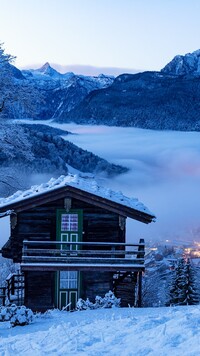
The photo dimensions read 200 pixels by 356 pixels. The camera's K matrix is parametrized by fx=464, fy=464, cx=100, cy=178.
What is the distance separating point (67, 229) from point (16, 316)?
362 inches

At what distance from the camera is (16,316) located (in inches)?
443

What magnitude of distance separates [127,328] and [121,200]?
1108cm

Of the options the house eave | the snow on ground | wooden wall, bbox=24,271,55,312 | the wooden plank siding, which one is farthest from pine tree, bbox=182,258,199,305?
the snow on ground

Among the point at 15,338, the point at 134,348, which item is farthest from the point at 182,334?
the point at 15,338

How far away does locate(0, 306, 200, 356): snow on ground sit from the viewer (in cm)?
783

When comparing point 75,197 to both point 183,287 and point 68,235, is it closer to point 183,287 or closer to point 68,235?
point 68,235

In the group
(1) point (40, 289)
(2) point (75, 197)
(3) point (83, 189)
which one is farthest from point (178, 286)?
(3) point (83, 189)

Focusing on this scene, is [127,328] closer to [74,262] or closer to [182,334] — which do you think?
[182,334]

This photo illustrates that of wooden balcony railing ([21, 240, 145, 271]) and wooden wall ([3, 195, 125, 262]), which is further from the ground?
wooden wall ([3, 195, 125, 262])

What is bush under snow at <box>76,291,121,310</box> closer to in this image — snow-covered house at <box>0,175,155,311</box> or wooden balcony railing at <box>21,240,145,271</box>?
wooden balcony railing at <box>21,240,145,271</box>

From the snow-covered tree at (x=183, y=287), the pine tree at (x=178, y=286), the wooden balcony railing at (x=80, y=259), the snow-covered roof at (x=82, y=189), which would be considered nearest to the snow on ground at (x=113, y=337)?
the wooden balcony railing at (x=80, y=259)

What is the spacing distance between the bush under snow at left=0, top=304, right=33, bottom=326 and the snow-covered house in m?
8.07

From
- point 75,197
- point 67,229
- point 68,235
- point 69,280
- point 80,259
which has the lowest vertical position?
point 69,280

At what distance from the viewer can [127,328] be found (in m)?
9.35
